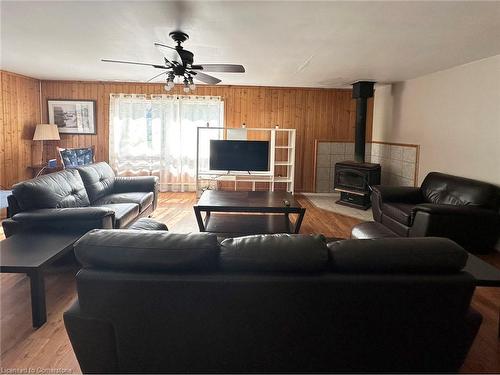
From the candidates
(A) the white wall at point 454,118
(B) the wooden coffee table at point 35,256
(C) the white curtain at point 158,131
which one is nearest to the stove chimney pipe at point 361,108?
(A) the white wall at point 454,118

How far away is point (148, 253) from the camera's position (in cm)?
149

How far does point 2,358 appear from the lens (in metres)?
1.99

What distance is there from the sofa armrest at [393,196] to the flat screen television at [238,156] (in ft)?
7.65

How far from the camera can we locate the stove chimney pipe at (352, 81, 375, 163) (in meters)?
6.09

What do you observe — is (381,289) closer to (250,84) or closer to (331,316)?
(331,316)

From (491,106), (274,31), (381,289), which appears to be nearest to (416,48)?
(491,106)

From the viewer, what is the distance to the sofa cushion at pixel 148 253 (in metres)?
1.49

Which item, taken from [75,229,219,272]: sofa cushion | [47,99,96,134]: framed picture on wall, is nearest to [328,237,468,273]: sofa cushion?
[75,229,219,272]: sofa cushion

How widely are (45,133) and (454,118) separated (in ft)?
22.0

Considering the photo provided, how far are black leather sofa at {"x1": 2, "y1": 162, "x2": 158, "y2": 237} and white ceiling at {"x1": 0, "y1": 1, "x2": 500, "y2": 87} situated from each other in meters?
1.44

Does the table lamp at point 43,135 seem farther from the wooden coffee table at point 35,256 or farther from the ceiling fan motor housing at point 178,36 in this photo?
the ceiling fan motor housing at point 178,36

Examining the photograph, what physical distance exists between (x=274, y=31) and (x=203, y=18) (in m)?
0.69

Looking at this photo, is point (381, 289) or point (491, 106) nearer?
point (381, 289)

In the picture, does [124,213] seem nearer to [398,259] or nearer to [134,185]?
[134,185]
